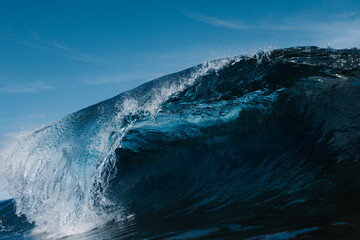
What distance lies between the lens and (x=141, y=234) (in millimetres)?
2336

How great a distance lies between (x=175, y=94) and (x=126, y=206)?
6.49 feet

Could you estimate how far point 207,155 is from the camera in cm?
449

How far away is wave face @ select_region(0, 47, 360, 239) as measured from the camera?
266 centimetres

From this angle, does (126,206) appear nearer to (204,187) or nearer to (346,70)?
(204,187)

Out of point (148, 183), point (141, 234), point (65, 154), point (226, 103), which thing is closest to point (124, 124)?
point (148, 183)

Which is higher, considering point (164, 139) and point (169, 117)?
point (169, 117)

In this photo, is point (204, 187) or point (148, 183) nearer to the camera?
point (204, 187)

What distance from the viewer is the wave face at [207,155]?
8.74 ft

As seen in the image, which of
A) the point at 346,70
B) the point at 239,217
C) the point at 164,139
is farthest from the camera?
the point at 164,139

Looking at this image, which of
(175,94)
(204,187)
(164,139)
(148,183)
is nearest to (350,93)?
(204,187)

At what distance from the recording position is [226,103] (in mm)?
4551

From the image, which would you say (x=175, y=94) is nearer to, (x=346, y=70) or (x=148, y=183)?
(x=148, y=183)

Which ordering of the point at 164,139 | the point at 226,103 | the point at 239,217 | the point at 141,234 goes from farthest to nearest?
the point at 164,139, the point at 226,103, the point at 141,234, the point at 239,217

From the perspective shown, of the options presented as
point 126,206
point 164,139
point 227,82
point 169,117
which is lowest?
point 126,206
